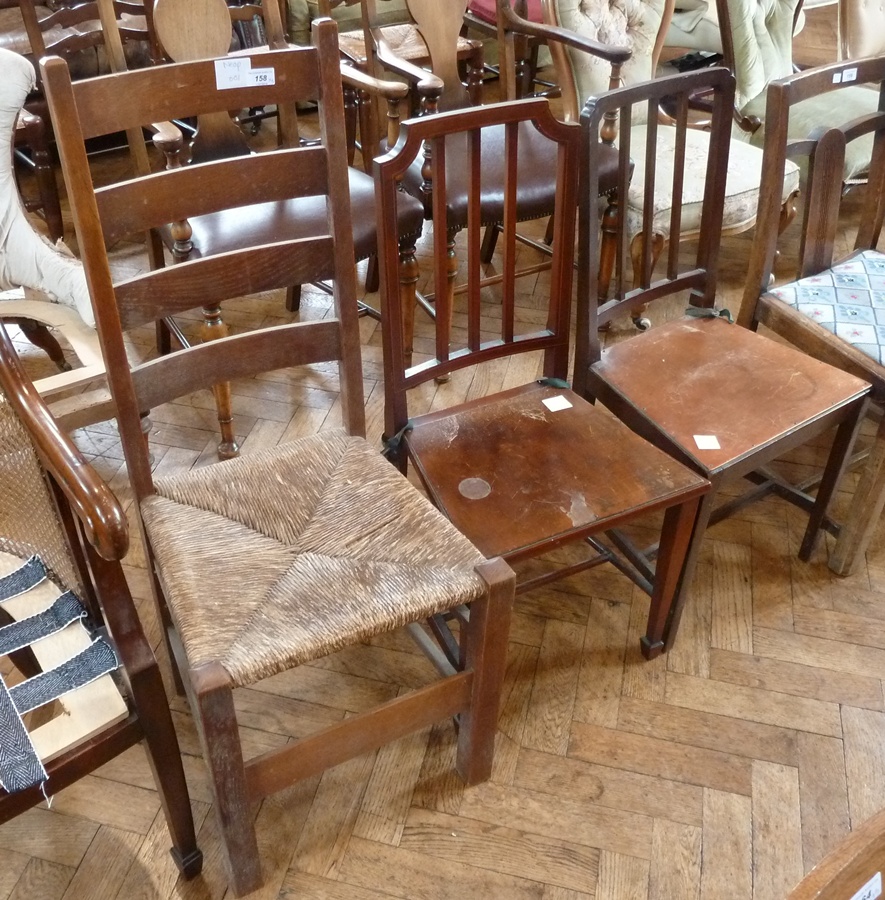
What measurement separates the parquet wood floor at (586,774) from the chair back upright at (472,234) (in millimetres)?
501

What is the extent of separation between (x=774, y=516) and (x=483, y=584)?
1.01 m

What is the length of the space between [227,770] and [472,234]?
0.87 meters

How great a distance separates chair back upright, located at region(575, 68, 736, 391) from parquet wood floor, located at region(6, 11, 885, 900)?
52cm

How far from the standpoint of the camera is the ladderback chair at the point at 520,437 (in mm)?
1332

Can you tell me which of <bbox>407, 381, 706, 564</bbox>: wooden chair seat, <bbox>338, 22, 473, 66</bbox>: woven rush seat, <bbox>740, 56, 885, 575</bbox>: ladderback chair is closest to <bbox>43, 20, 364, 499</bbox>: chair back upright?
<bbox>407, 381, 706, 564</bbox>: wooden chair seat

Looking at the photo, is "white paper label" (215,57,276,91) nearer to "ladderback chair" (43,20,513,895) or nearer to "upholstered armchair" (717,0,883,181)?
"ladderback chair" (43,20,513,895)

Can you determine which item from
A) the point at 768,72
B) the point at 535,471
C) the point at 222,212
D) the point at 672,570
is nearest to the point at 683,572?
the point at 672,570

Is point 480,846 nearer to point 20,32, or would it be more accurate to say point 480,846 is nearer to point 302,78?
point 302,78

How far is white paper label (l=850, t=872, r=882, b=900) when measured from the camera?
0.69 meters

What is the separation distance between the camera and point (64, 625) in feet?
3.76

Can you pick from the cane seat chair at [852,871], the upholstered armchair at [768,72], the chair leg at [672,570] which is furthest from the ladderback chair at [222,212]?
the cane seat chair at [852,871]

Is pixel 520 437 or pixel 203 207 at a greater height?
pixel 203 207

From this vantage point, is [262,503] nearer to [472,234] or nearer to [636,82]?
[472,234]

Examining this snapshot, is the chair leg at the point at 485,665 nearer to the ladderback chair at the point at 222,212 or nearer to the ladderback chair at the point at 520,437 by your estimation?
the ladderback chair at the point at 520,437
